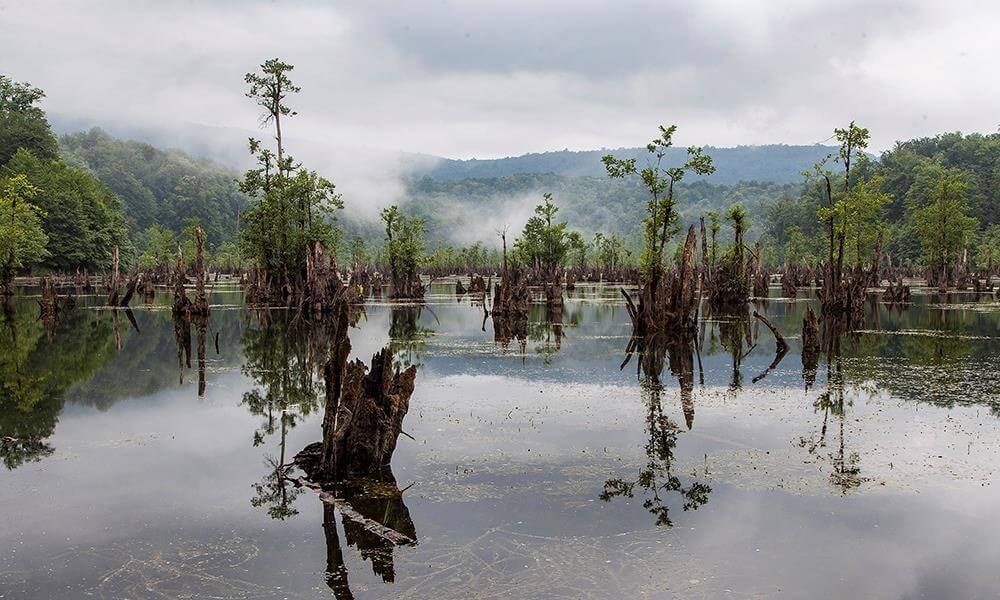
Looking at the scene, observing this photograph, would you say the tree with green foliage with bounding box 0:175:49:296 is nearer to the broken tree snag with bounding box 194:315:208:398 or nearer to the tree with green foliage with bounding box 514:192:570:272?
the broken tree snag with bounding box 194:315:208:398

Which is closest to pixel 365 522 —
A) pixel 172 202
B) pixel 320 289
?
pixel 320 289

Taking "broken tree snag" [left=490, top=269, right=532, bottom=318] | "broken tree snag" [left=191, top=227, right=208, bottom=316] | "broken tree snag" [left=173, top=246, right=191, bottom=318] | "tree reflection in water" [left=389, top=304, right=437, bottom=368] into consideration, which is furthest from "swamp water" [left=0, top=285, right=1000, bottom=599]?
"broken tree snag" [left=490, top=269, right=532, bottom=318]

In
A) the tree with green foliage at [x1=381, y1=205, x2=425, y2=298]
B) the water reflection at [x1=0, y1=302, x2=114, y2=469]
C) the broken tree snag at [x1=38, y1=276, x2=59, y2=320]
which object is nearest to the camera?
the water reflection at [x1=0, y1=302, x2=114, y2=469]

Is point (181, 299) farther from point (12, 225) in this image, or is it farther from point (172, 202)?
point (172, 202)

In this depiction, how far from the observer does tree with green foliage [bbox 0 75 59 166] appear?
89.4 m

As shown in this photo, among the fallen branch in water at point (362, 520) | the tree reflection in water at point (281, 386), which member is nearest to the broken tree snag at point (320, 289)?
the tree reflection in water at point (281, 386)

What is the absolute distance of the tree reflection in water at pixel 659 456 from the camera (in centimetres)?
894

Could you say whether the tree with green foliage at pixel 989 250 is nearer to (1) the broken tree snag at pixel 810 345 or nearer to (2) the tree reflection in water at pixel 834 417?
(1) the broken tree snag at pixel 810 345

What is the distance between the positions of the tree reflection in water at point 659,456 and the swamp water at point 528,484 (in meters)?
0.05

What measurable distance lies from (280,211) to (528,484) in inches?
1413

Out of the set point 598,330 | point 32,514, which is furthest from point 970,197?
point 32,514

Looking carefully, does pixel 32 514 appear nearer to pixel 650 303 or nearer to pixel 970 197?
pixel 650 303

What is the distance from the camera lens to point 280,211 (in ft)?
138

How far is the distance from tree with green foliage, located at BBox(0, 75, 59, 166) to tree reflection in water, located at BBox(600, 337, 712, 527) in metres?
93.0
